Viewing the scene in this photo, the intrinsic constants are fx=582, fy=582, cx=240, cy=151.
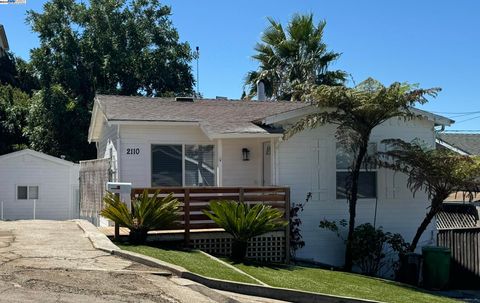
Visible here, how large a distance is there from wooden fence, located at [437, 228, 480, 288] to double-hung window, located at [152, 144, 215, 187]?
648 cm

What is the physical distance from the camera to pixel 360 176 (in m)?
15.3

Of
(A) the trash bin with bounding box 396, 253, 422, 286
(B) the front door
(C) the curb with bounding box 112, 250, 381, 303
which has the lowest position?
(A) the trash bin with bounding box 396, 253, 422, 286

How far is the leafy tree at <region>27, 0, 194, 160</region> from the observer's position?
1291 inches

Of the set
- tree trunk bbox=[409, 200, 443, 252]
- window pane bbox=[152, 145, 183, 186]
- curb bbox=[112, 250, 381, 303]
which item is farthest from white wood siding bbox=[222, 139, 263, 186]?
curb bbox=[112, 250, 381, 303]

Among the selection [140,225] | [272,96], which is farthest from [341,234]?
[272,96]

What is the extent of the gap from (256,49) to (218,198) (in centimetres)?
1644

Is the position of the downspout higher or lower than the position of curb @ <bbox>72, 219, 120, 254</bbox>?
higher

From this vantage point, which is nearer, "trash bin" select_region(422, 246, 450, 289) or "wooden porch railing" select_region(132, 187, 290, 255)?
"wooden porch railing" select_region(132, 187, 290, 255)

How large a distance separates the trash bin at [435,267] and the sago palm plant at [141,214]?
6.15 metres

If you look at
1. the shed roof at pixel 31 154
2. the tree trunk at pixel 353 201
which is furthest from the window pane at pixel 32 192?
the tree trunk at pixel 353 201

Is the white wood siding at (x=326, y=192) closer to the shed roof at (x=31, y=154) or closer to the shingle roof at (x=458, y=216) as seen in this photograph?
the shingle roof at (x=458, y=216)

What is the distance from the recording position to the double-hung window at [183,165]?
15.3 metres

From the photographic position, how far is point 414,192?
47.3 feet

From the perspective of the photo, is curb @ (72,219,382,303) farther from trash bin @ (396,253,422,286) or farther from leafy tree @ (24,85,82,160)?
leafy tree @ (24,85,82,160)
